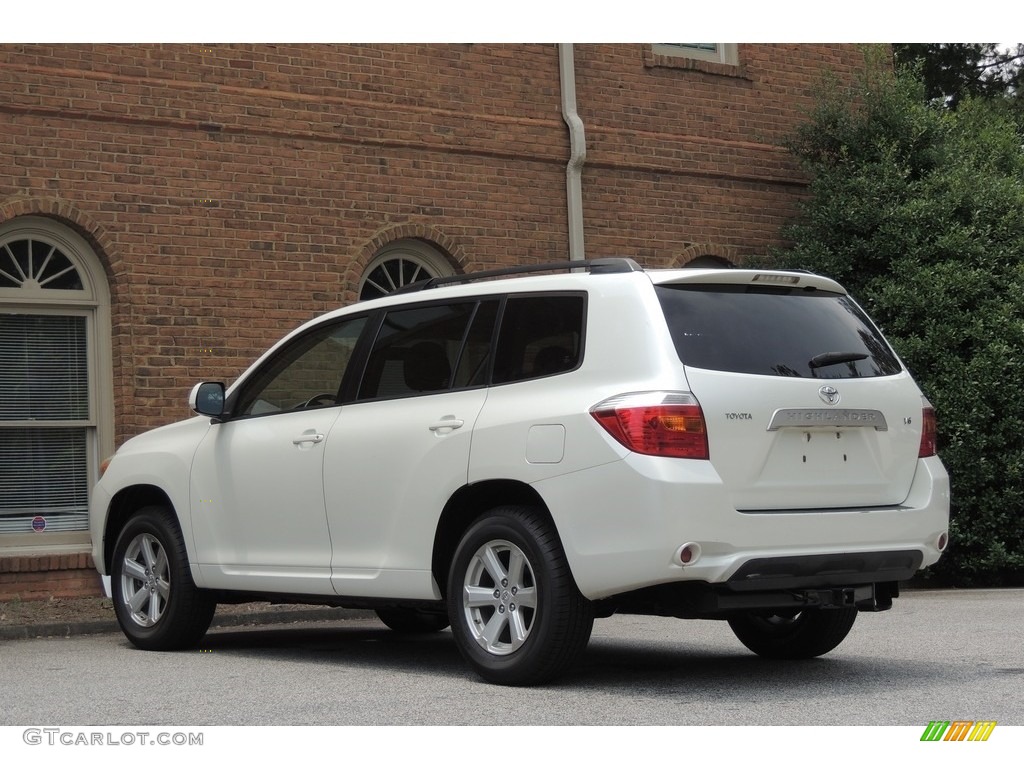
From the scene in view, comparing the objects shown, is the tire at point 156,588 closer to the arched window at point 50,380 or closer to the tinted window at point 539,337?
the tinted window at point 539,337

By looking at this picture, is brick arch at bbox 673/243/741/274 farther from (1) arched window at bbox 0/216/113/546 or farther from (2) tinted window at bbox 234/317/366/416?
(2) tinted window at bbox 234/317/366/416

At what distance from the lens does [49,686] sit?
7496 millimetres

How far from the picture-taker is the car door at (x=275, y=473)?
8.15 meters

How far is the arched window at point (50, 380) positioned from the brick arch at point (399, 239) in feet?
7.19

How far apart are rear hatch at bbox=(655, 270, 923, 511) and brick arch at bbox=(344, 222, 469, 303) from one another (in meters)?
7.00

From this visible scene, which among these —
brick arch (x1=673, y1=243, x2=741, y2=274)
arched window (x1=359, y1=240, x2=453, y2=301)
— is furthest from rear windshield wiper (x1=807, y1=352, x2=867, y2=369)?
brick arch (x1=673, y1=243, x2=741, y2=274)

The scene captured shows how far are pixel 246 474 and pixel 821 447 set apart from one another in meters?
3.25

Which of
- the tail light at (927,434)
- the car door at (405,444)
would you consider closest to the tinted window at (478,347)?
the car door at (405,444)

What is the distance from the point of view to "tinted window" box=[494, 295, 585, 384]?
710 cm

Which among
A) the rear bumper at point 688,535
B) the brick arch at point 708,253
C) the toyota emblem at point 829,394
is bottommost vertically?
the rear bumper at point 688,535

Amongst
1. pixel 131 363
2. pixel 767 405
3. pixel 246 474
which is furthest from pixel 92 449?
pixel 767 405

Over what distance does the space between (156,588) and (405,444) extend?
2348mm

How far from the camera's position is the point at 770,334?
707cm

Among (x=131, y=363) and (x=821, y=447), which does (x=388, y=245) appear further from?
(x=821, y=447)
